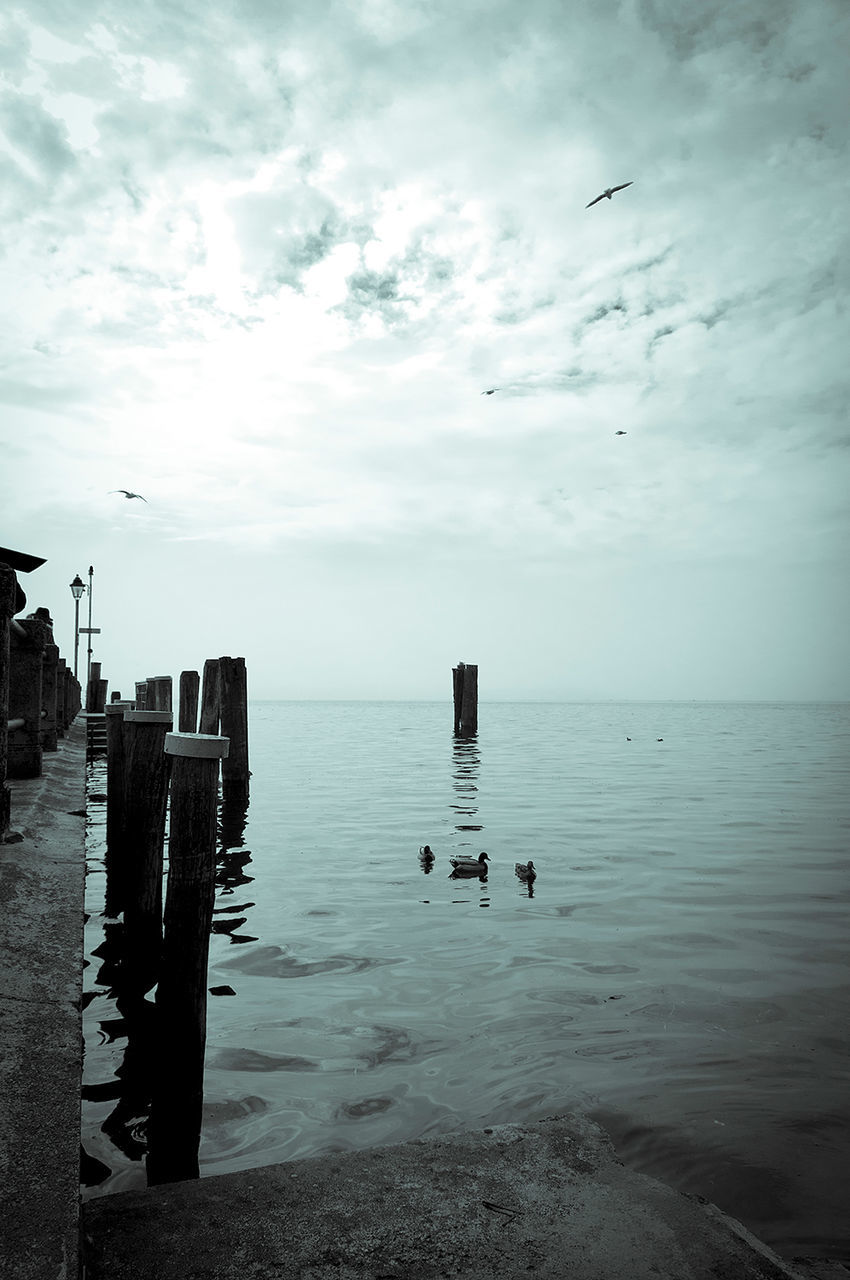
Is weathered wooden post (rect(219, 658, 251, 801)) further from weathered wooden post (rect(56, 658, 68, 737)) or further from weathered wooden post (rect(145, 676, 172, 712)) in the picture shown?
weathered wooden post (rect(56, 658, 68, 737))

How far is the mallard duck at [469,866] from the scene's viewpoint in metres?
8.71

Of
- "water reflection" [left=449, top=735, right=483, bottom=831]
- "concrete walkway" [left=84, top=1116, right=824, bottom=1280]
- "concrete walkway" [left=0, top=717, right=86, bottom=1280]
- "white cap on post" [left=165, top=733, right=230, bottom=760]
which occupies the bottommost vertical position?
"water reflection" [left=449, top=735, right=483, bottom=831]

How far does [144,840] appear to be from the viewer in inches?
236

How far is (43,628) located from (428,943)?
4769 millimetres

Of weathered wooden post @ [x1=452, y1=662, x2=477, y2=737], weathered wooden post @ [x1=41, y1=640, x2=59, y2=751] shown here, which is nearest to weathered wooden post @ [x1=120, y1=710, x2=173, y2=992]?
weathered wooden post @ [x1=41, y1=640, x2=59, y2=751]

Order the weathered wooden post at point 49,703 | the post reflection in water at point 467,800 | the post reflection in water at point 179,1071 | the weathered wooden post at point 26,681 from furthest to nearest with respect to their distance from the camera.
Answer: the weathered wooden post at point 49,703
the post reflection in water at point 467,800
the weathered wooden post at point 26,681
the post reflection in water at point 179,1071

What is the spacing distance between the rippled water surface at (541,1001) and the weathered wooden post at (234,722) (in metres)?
3.13

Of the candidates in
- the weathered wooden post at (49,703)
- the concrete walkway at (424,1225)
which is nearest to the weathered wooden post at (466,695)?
the weathered wooden post at (49,703)

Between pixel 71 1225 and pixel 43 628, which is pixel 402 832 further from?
pixel 71 1225

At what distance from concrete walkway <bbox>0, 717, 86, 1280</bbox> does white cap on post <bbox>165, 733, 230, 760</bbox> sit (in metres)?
0.96

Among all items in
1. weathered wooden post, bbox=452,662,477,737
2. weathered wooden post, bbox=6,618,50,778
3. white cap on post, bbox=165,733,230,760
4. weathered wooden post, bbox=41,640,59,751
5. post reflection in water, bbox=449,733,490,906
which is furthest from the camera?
weathered wooden post, bbox=452,662,477,737

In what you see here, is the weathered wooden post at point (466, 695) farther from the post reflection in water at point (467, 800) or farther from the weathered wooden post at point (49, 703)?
the weathered wooden post at point (49, 703)

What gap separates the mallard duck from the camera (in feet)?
28.6

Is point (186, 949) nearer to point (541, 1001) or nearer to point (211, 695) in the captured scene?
point (541, 1001)
